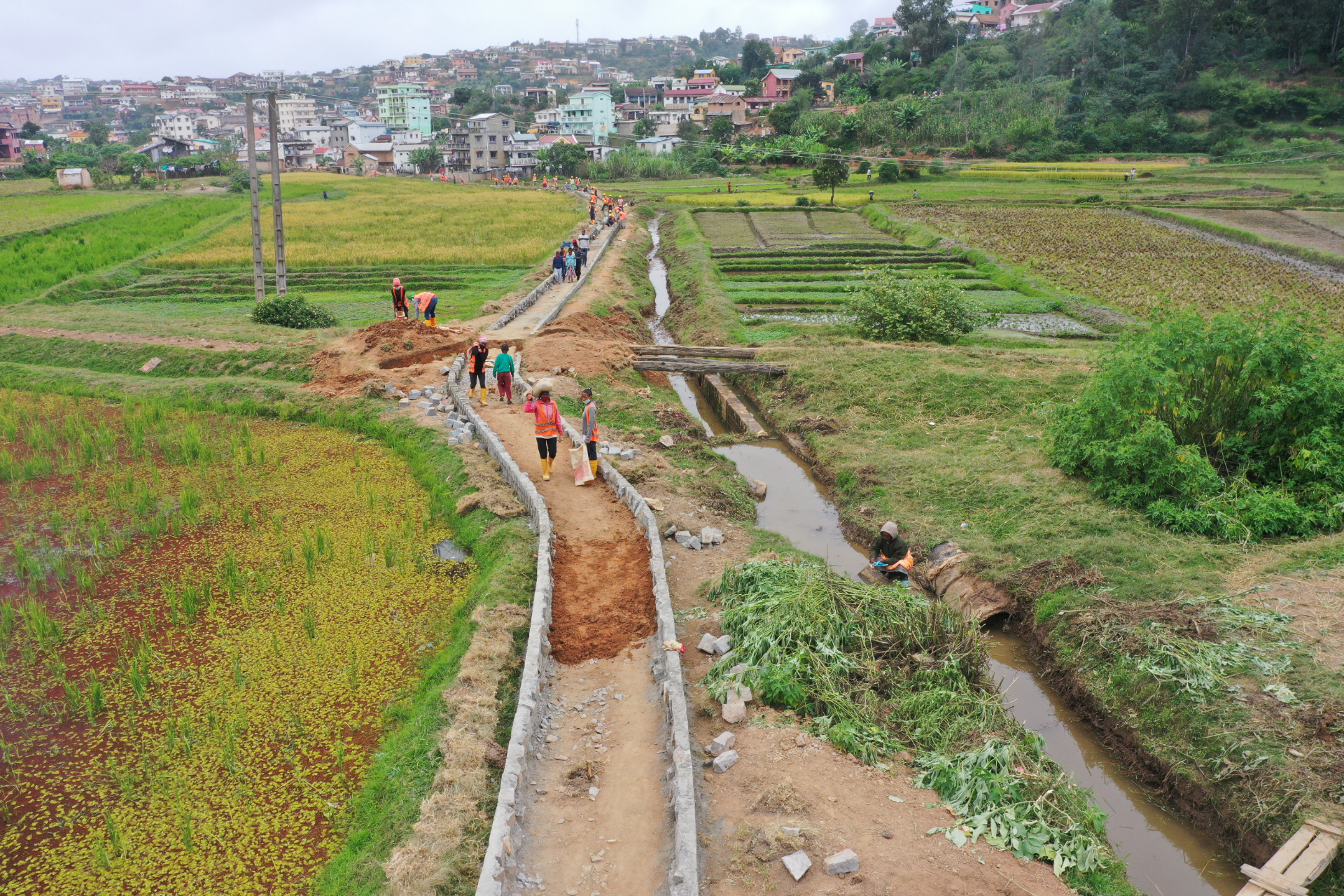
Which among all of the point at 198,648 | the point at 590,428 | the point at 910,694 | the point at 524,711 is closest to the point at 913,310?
the point at 590,428

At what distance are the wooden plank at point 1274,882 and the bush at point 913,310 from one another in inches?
689

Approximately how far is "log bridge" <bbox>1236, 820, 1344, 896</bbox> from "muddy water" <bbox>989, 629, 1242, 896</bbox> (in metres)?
0.69

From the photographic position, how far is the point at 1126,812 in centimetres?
897

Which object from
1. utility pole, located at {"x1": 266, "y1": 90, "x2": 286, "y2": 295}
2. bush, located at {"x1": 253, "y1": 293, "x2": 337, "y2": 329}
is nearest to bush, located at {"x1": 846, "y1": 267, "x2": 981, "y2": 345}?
bush, located at {"x1": 253, "y1": 293, "x2": 337, "y2": 329}

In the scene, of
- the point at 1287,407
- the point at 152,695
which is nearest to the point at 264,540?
the point at 152,695

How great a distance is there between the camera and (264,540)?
43.3ft

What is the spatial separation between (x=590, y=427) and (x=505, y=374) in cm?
448

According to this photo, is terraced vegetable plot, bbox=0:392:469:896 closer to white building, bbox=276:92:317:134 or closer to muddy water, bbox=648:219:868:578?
muddy water, bbox=648:219:868:578

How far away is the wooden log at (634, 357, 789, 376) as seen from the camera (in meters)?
21.4

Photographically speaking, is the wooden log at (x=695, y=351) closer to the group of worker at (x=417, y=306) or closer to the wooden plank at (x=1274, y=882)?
the group of worker at (x=417, y=306)

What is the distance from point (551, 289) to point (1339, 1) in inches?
2691

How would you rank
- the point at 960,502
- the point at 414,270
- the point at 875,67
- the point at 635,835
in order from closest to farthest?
1. the point at 635,835
2. the point at 960,502
3. the point at 414,270
4. the point at 875,67

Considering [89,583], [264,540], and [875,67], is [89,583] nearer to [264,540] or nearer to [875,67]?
[264,540]

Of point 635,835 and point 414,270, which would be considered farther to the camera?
point 414,270
